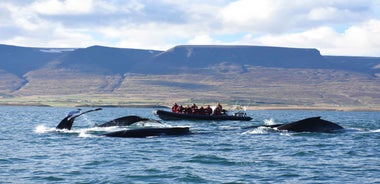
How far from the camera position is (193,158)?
25.7 meters

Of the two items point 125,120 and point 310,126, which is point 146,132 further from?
point 310,126

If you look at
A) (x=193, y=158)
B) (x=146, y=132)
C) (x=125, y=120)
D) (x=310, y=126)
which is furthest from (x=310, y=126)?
(x=193, y=158)

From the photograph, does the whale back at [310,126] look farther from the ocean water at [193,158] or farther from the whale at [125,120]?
the whale at [125,120]

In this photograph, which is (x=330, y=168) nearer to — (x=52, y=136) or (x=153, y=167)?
(x=153, y=167)

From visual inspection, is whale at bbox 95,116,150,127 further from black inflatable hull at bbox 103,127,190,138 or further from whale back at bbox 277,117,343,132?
whale back at bbox 277,117,343,132

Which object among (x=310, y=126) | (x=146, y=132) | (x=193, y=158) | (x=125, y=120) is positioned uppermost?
(x=125, y=120)

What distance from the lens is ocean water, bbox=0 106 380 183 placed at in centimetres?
2088

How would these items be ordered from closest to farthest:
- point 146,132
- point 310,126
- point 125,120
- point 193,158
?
point 193,158 < point 146,132 < point 310,126 < point 125,120

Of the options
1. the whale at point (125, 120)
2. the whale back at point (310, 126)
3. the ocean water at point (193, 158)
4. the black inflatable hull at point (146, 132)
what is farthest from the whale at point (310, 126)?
the whale at point (125, 120)

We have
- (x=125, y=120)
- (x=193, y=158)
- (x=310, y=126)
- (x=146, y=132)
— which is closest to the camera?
(x=193, y=158)

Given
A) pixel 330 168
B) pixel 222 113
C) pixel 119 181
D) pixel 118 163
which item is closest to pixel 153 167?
pixel 118 163

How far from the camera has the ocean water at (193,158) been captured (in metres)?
20.9

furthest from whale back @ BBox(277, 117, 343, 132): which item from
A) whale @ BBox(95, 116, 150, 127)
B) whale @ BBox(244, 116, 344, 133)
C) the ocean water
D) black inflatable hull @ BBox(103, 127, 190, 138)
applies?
whale @ BBox(95, 116, 150, 127)

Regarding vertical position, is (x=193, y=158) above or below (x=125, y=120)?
below
